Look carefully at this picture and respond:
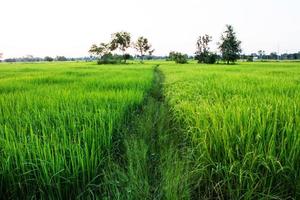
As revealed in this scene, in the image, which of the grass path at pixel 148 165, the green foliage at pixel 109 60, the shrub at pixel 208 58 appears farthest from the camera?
the shrub at pixel 208 58

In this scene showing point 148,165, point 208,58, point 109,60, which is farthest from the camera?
point 208,58

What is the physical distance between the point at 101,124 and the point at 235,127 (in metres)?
1.29

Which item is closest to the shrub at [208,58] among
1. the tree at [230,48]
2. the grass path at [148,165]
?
the tree at [230,48]

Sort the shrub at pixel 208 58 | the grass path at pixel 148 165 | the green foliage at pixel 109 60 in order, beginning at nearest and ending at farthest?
the grass path at pixel 148 165 → the green foliage at pixel 109 60 → the shrub at pixel 208 58

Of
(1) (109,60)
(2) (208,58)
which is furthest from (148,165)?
(2) (208,58)

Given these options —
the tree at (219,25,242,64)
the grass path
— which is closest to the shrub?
the tree at (219,25,242,64)

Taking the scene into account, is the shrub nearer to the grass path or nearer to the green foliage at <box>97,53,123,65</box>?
the green foliage at <box>97,53,123,65</box>

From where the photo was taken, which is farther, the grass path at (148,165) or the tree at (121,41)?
the tree at (121,41)

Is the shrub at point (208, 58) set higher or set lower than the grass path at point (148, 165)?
higher

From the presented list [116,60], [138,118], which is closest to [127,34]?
[116,60]

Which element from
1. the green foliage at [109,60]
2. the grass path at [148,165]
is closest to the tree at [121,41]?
the green foliage at [109,60]

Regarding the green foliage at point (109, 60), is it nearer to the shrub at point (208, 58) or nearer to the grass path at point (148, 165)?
the shrub at point (208, 58)

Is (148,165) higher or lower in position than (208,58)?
lower

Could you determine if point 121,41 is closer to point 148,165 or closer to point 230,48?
point 230,48
